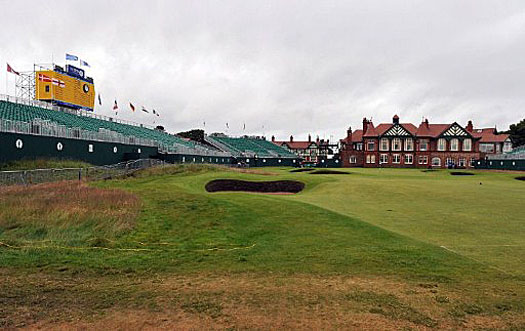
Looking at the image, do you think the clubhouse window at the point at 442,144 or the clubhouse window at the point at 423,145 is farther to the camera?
the clubhouse window at the point at 423,145

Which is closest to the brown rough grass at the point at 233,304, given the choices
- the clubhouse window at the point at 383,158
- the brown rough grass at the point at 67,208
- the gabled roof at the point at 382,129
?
the brown rough grass at the point at 67,208

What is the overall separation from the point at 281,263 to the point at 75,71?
183ft

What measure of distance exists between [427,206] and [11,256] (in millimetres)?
19297

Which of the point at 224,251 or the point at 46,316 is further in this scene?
the point at 224,251

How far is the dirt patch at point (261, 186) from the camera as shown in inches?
1310

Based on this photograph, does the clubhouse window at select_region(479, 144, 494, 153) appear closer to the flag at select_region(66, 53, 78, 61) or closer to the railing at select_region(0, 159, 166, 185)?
the railing at select_region(0, 159, 166, 185)

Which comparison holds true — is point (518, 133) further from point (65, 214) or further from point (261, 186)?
point (65, 214)

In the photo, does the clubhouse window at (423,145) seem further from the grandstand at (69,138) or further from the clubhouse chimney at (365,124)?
the grandstand at (69,138)

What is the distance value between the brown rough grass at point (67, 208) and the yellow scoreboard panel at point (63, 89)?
121 ft

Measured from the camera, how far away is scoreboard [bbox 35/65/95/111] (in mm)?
49812

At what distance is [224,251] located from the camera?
36.3 ft

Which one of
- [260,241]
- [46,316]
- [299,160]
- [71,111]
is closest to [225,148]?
[299,160]

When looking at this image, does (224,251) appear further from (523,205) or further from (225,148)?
(225,148)

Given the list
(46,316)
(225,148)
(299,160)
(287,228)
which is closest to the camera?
(46,316)
